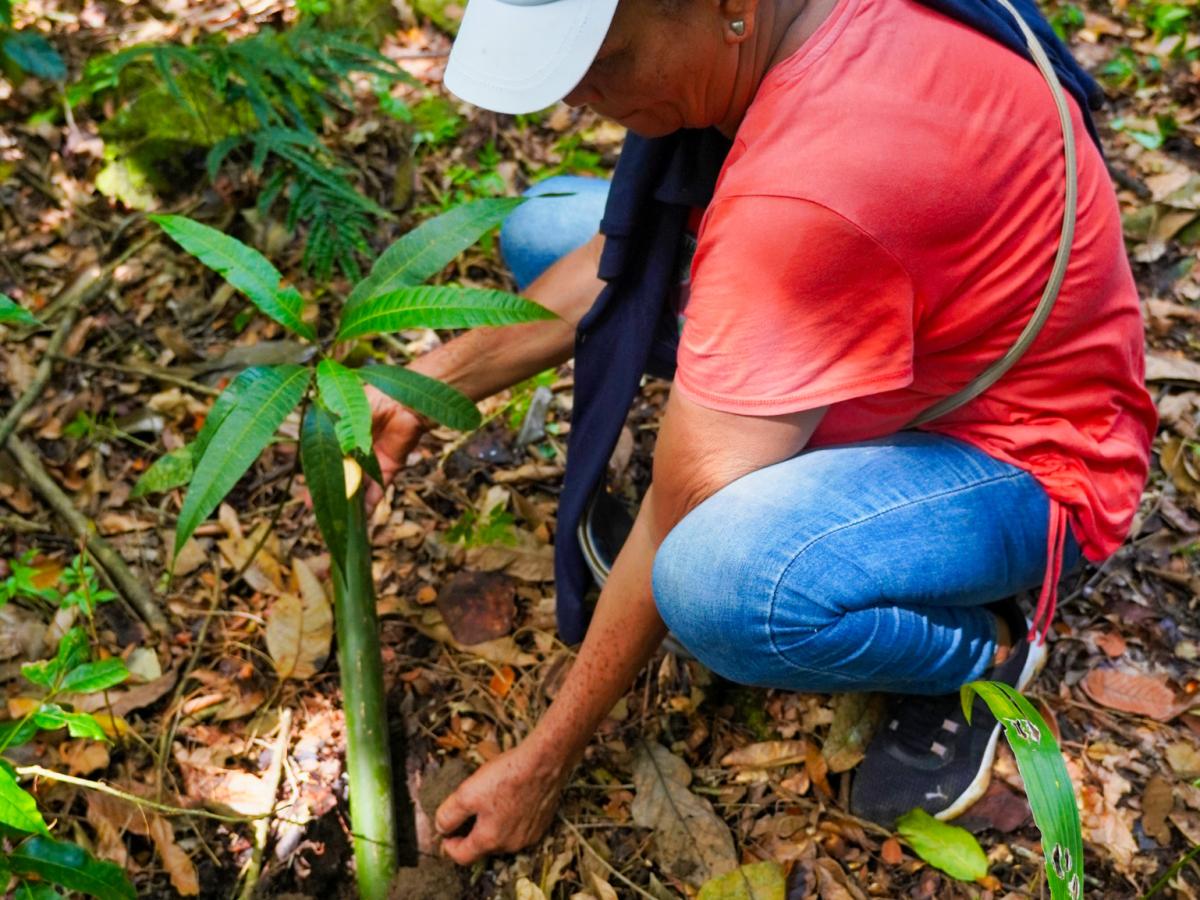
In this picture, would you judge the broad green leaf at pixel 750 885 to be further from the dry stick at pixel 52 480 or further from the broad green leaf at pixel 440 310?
the dry stick at pixel 52 480

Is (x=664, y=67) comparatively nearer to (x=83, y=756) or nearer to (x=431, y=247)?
(x=431, y=247)

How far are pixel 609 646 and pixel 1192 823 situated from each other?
1.19 meters

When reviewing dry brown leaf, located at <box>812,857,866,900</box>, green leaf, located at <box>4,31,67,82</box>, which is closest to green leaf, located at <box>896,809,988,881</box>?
dry brown leaf, located at <box>812,857,866,900</box>

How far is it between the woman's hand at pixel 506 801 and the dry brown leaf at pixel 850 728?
1.93 feet

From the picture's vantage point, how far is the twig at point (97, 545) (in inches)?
91.2

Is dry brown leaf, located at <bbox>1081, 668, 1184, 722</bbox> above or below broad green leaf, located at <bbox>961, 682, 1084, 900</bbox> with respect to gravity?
below

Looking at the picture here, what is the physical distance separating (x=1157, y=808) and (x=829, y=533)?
0.97 metres

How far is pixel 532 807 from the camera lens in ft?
6.30

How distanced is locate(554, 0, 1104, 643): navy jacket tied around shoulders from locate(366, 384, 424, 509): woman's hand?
0.37m

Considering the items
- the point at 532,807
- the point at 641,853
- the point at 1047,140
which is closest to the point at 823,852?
the point at 641,853

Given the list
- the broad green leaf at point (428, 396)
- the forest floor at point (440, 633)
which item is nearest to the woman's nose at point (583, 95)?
the broad green leaf at point (428, 396)

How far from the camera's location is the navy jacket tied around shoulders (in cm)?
171

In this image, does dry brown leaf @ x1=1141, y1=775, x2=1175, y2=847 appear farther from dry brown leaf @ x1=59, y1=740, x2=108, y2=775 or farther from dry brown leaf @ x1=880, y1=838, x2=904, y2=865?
dry brown leaf @ x1=59, y1=740, x2=108, y2=775

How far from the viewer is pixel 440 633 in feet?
7.73
